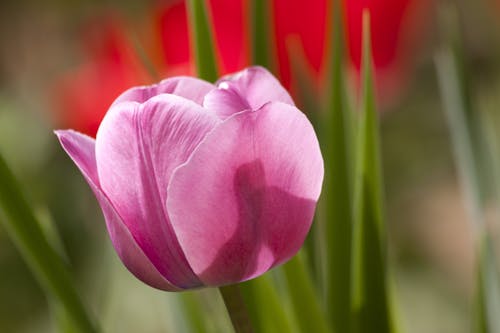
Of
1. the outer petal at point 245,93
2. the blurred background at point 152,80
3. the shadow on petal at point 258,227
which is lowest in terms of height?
the blurred background at point 152,80

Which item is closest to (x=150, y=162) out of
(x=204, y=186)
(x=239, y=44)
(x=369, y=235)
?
(x=204, y=186)

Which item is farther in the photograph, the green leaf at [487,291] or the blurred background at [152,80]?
the blurred background at [152,80]

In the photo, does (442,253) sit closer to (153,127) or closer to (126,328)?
(126,328)

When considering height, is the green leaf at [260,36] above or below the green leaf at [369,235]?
above

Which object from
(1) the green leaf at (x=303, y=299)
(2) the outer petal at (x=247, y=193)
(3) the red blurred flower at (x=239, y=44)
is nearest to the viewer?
(2) the outer petal at (x=247, y=193)

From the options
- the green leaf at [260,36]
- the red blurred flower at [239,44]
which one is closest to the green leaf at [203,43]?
the green leaf at [260,36]

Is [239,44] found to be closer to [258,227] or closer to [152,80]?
[152,80]

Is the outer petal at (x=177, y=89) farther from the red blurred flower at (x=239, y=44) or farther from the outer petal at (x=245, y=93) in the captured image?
the red blurred flower at (x=239, y=44)
